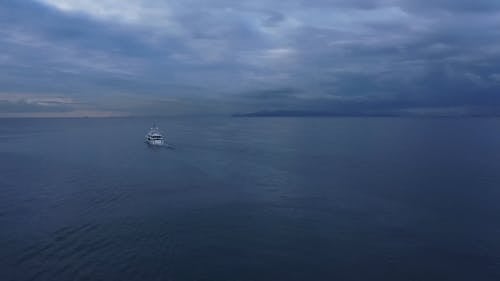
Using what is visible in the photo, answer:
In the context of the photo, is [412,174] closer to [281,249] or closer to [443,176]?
[443,176]

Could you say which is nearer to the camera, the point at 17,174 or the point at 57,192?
the point at 57,192

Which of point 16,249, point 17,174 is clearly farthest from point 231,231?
point 17,174

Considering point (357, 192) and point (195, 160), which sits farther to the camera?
point (195, 160)

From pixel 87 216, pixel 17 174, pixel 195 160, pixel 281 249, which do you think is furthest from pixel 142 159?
pixel 281 249

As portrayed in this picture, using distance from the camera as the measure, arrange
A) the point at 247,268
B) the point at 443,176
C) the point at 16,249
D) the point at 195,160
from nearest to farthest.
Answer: the point at 247,268
the point at 16,249
the point at 443,176
the point at 195,160

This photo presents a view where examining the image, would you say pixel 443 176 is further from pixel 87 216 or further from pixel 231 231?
pixel 87 216

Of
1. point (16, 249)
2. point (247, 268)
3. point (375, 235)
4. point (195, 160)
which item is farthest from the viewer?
point (195, 160)
